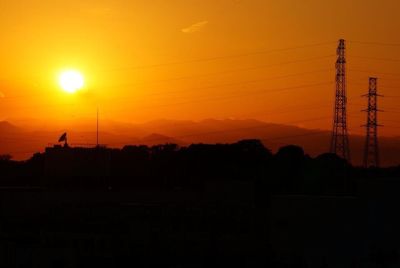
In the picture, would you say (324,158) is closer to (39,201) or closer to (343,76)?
(343,76)

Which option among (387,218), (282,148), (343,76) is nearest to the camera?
(387,218)

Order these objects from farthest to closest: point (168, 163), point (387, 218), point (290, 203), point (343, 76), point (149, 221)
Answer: point (168, 163) < point (343, 76) < point (149, 221) < point (290, 203) < point (387, 218)

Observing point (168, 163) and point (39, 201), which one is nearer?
point (39, 201)

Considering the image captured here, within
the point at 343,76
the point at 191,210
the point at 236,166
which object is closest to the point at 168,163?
the point at 236,166

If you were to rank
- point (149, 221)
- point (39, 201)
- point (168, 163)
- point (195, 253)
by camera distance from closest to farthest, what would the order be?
point (195, 253) < point (149, 221) < point (39, 201) < point (168, 163)

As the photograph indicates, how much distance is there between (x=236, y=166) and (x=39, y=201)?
3277 centimetres

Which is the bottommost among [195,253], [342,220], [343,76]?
[195,253]

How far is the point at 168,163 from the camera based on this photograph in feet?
317

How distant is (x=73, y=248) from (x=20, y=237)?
518 cm

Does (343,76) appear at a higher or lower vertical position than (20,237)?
higher

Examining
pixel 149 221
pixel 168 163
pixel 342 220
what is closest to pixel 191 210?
pixel 149 221

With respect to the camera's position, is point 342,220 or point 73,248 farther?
point 73,248

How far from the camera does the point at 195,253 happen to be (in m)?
42.4

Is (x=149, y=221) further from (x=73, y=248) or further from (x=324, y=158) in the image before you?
(x=324, y=158)
